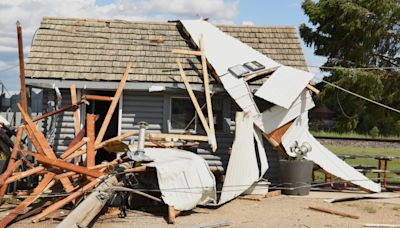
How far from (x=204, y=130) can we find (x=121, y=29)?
4.05 meters

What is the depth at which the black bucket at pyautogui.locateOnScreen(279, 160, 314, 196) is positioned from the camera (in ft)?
49.0

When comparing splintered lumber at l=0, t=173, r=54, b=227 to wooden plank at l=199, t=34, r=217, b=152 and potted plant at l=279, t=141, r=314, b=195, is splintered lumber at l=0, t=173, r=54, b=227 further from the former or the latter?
potted plant at l=279, t=141, r=314, b=195

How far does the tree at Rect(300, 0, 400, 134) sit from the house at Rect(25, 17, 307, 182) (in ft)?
21.9

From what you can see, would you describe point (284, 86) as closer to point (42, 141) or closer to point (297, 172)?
point (297, 172)

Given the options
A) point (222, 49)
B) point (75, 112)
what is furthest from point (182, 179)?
point (222, 49)

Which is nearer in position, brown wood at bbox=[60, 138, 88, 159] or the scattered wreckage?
the scattered wreckage

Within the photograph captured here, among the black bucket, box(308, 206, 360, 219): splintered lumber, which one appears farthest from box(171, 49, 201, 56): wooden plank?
box(308, 206, 360, 219): splintered lumber

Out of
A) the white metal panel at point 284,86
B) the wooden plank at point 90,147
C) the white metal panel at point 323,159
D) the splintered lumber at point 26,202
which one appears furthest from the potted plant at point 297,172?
the splintered lumber at point 26,202

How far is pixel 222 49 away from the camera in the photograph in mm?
16297

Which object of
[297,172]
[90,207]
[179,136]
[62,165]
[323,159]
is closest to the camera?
[90,207]

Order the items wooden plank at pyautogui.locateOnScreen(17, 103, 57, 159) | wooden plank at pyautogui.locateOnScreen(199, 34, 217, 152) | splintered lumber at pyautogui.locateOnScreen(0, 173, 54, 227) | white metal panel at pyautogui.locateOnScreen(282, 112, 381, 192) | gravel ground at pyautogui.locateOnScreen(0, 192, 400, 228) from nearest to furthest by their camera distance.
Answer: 1. splintered lumber at pyautogui.locateOnScreen(0, 173, 54, 227)
2. gravel ground at pyautogui.locateOnScreen(0, 192, 400, 228)
3. wooden plank at pyautogui.locateOnScreen(17, 103, 57, 159)
4. wooden plank at pyautogui.locateOnScreen(199, 34, 217, 152)
5. white metal panel at pyautogui.locateOnScreen(282, 112, 381, 192)

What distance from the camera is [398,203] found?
1449cm

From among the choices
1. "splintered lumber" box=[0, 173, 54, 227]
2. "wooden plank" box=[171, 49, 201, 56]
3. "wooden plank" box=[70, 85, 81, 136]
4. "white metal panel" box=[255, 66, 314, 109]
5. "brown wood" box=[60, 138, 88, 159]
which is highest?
"wooden plank" box=[171, 49, 201, 56]

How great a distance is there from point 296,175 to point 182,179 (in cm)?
401
